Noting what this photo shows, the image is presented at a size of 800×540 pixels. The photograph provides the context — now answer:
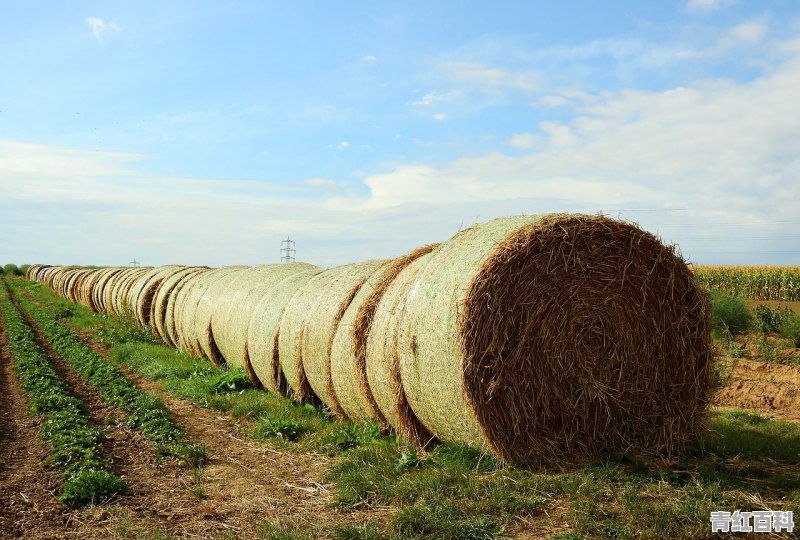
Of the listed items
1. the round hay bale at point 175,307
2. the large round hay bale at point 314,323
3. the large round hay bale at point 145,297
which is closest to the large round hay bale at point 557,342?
the large round hay bale at point 314,323

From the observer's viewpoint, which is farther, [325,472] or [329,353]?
[329,353]

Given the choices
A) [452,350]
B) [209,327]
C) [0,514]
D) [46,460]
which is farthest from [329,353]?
[209,327]

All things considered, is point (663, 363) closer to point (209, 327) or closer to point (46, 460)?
point (46, 460)

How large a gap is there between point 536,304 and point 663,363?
1531mm

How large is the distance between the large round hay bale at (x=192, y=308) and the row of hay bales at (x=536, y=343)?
23.0 feet

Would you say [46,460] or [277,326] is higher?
[277,326]

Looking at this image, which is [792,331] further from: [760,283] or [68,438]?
[760,283]

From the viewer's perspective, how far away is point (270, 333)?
967 cm

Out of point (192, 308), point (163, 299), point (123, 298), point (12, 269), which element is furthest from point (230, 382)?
point (12, 269)

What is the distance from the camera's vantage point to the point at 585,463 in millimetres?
6020

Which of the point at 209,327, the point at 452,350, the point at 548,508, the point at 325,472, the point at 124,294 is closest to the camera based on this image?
the point at 548,508

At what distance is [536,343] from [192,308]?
9819 mm

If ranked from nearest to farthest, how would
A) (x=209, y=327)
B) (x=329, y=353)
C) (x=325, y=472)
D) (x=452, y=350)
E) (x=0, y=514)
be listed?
(x=0, y=514) < (x=452, y=350) < (x=325, y=472) < (x=329, y=353) < (x=209, y=327)

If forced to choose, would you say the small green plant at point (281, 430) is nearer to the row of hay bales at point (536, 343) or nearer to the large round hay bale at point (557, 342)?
the row of hay bales at point (536, 343)
